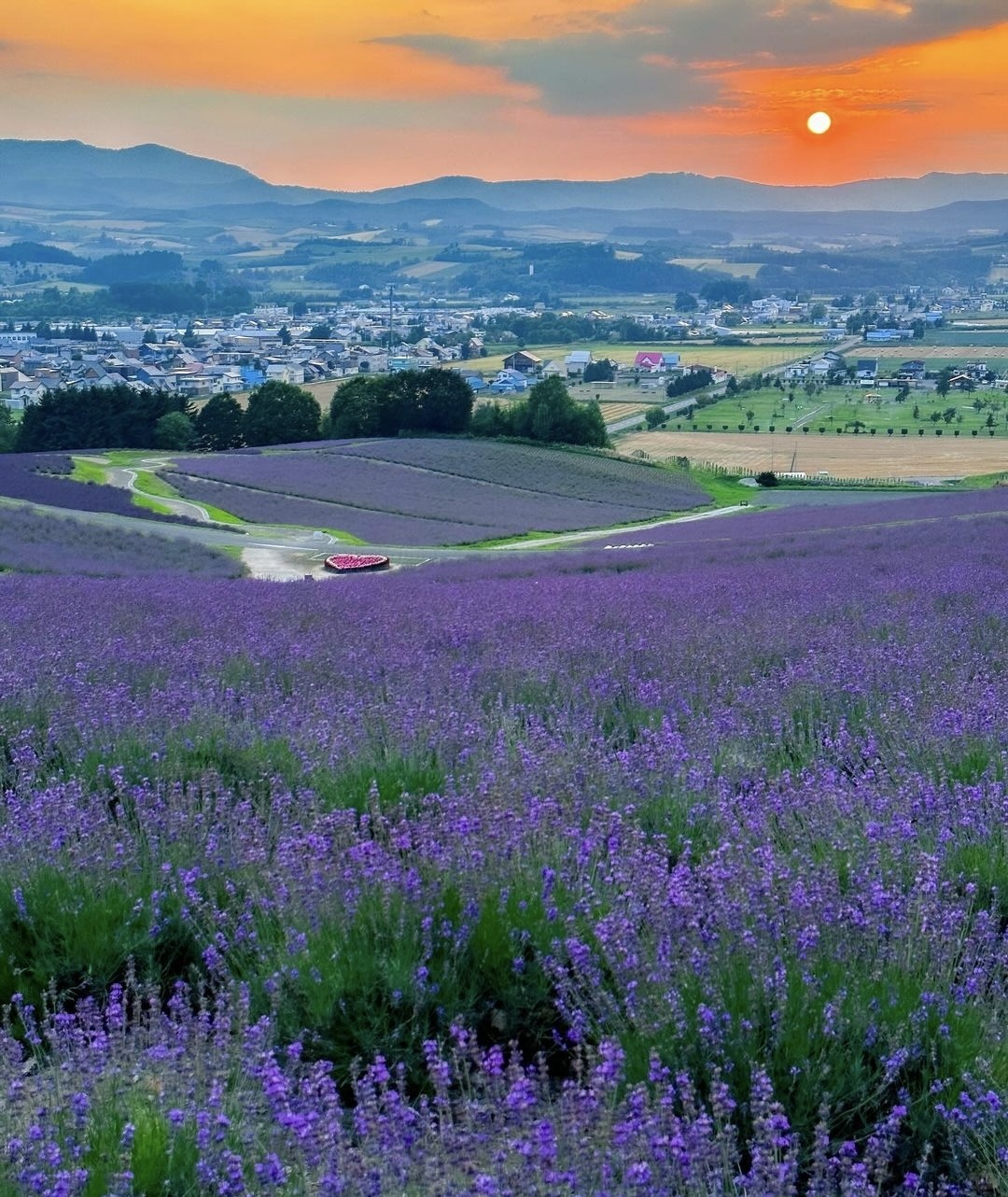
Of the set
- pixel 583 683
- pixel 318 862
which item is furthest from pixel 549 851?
pixel 583 683

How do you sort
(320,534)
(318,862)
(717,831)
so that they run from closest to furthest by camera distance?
(318,862) < (717,831) < (320,534)

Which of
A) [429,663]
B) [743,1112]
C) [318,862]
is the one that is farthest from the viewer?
[429,663]

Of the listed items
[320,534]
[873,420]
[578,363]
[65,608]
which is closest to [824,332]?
[578,363]

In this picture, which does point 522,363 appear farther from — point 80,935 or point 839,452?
point 80,935

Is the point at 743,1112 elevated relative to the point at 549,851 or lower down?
lower down

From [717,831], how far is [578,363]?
469 ft

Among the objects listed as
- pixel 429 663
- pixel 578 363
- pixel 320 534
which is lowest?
pixel 320 534

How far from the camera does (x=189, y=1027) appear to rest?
10.0ft

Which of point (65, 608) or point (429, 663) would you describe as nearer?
point (429, 663)

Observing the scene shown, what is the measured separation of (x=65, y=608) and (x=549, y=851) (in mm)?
7444

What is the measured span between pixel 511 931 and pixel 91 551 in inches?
1127

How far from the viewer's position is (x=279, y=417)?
73.4 metres

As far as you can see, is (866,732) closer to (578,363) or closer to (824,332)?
(578,363)

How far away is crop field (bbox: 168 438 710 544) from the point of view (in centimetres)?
4456
